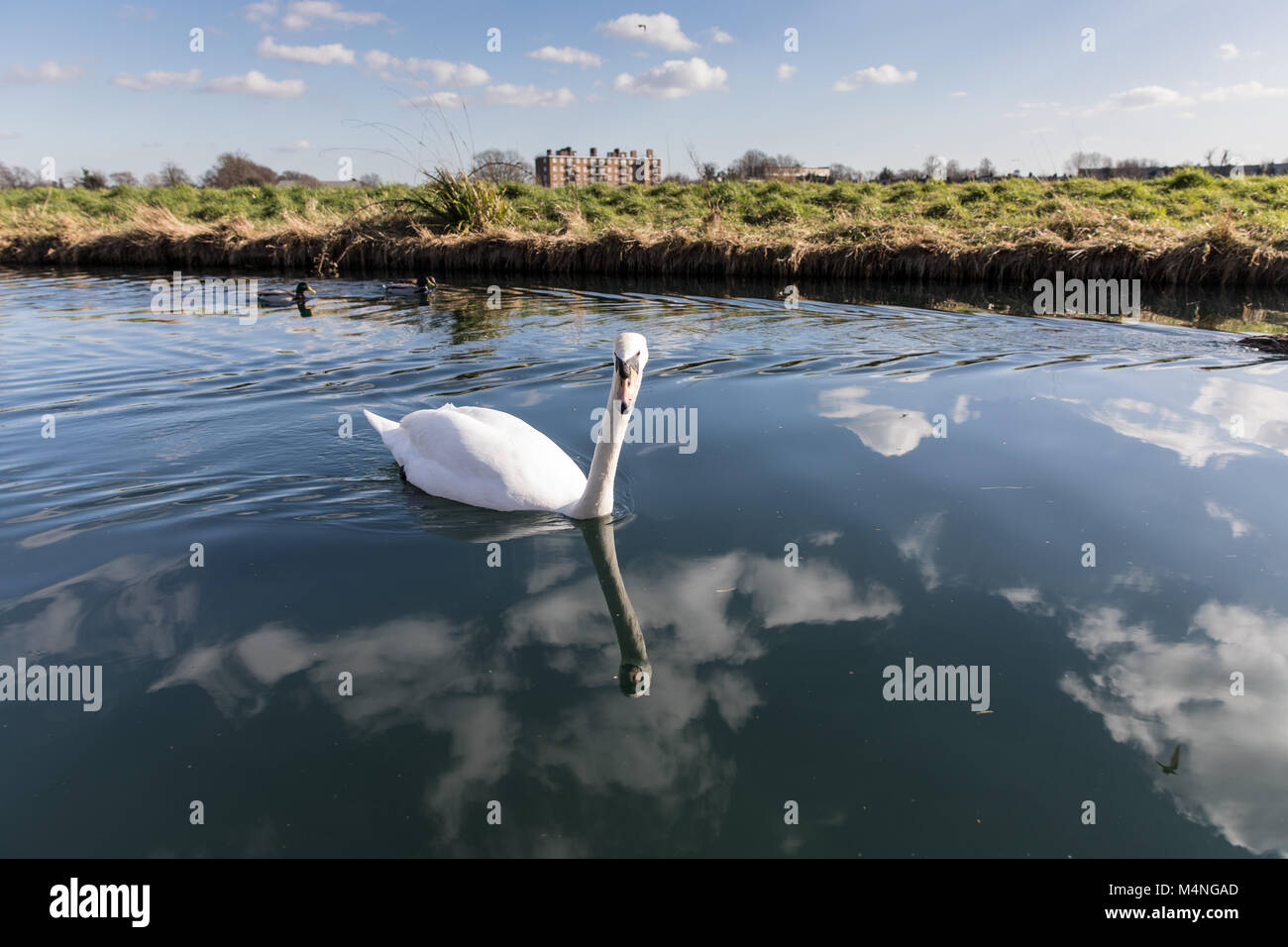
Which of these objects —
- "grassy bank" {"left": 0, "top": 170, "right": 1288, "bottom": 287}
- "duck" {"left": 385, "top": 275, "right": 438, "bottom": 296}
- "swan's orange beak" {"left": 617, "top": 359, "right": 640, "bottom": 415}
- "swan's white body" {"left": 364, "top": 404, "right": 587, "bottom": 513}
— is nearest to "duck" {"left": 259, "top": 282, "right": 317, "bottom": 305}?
"duck" {"left": 385, "top": 275, "right": 438, "bottom": 296}

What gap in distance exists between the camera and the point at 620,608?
4160 mm

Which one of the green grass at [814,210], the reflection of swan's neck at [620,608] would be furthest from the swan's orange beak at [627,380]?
the green grass at [814,210]

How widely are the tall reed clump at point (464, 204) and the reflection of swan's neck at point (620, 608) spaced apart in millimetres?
16135

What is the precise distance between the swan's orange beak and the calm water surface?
3.21 ft

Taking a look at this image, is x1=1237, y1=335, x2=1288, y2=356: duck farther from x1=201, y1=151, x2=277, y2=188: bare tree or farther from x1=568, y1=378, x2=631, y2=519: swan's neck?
x1=201, y1=151, x2=277, y2=188: bare tree

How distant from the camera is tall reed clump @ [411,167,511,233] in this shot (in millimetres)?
19750

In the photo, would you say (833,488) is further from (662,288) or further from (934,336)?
(662,288)

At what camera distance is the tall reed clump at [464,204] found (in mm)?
19750

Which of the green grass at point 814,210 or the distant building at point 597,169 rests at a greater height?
the distant building at point 597,169

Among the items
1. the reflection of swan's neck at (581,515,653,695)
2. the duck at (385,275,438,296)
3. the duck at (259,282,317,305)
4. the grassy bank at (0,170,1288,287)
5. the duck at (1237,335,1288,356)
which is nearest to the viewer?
the reflection of swan's neck at (581,515,653,695)

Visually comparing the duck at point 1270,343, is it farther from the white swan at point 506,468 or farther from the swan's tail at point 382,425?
the swan's tail at point 382,425
